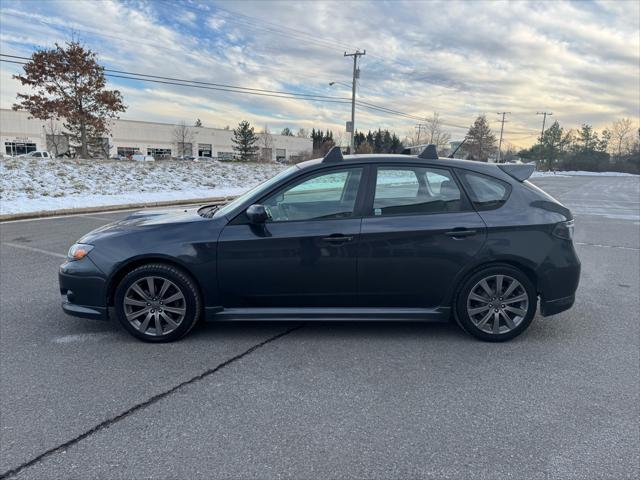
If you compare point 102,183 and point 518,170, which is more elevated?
point 518,170

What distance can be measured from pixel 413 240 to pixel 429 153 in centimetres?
90

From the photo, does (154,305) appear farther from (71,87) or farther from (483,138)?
(483,138)

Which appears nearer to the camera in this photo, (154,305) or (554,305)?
(154,305)

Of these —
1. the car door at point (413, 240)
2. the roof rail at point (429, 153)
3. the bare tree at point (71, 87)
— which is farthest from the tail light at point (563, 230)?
the bare tree at point (71, 87)

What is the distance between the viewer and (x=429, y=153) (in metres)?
4.16

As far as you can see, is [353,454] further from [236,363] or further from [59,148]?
[59,148]

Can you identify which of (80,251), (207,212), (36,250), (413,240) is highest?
(207,212)

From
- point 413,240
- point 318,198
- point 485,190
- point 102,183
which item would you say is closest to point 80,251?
point 318,198

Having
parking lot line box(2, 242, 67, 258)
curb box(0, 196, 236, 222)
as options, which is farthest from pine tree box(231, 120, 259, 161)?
parking lot line box(2, 242, 67, 258)

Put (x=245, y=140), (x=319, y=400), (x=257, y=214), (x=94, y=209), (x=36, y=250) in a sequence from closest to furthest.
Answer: (x=319, y=400) → (x=257, y=214) → (x=36, y=250) → (x=94, y=209) → (x=245, y=140)

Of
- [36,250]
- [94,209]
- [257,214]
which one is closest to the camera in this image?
[257,214]

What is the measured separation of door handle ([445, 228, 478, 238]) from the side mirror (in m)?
1.55

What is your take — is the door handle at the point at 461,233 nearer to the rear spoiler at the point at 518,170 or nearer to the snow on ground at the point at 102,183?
the rear spoiler at the point at 518,170

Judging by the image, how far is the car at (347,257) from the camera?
379 centimetres
